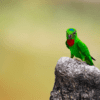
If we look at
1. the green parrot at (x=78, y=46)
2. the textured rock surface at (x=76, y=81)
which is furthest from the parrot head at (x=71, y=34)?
the textured rock surface at (x=76, y=81)

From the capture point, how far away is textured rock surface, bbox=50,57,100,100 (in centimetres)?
154

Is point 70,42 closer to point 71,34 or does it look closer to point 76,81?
point 71,34

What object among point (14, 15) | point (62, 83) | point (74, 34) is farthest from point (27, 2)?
point (62, 83)

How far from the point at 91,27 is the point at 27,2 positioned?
1632mm

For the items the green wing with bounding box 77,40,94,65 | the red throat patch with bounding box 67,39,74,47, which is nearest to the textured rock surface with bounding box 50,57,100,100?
the green wing with bounding box 77,40,94,65

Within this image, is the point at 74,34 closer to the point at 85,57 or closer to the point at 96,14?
the point at 85,57

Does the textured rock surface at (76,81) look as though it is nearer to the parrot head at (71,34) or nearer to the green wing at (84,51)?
the green wing at (84,51)

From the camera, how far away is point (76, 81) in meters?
1.59

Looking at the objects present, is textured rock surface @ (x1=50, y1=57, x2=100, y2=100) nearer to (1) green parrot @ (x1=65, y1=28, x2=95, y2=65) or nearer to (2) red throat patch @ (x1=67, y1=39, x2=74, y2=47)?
(1) green parrot @ (x1=65, y1=28, x2=95, y2=65)

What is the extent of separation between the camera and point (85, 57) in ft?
5.85

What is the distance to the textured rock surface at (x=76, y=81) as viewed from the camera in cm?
154

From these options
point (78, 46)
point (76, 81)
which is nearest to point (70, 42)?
point (78, 46)

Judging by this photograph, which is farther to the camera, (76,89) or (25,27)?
(25,27)

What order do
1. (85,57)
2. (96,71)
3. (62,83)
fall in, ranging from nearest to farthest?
(96,71)
(62,83)
(85,57)
